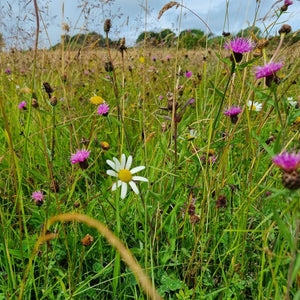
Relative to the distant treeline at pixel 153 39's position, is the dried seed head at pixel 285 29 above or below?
below

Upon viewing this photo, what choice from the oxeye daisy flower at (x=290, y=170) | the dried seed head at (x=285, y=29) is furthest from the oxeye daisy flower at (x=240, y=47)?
the oxeye daisy flower at (x=290, y=170)

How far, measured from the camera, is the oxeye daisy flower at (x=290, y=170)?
359 mm

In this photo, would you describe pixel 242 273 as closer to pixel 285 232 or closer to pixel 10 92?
pixel 285 232

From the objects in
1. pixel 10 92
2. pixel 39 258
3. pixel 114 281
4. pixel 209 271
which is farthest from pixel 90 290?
pixel 10 92

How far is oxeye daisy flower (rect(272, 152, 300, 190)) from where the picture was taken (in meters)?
0.36

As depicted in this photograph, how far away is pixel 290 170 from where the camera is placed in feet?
1.28

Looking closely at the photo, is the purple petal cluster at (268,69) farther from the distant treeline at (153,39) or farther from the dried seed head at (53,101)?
the dried seed head at (53,101)

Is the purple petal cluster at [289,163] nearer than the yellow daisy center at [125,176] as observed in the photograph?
Yes

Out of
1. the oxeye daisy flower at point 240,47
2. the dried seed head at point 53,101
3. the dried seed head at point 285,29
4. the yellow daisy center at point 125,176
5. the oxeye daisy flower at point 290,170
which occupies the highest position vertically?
the dried seed head at point 285,29

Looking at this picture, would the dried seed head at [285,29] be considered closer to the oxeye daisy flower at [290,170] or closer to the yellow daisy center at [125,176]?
the oxeye daisy flower at [290,170]

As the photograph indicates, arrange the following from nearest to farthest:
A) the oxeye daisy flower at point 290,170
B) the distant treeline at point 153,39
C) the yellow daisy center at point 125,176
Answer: the oxeye daisy flower at point 290,170
the yellow daisy center at point 125,176
the distant treeline at point 153,39

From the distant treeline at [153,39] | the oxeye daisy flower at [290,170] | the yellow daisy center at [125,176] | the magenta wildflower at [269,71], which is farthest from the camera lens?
the distant treeline at [153,39]

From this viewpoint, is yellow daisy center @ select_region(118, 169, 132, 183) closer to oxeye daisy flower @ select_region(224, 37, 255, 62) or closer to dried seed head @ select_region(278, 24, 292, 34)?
oxeye daisy flower @ select_region(224, 37, 255, 62)

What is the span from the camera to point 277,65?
2.11 ft
